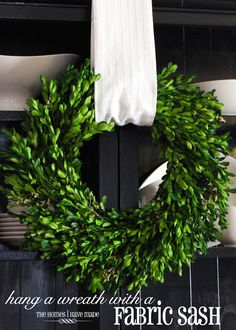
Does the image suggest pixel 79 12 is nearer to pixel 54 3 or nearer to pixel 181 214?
pixel 54 3

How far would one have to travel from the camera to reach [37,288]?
1951 mm

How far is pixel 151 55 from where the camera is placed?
170 cm

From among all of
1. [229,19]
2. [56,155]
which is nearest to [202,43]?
[229,19]

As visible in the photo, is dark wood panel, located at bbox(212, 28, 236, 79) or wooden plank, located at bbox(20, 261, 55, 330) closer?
wooden plank, located at bbox(20, 261, 55, 330)

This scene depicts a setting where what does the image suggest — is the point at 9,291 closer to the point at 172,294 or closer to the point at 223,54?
the point at 172,294

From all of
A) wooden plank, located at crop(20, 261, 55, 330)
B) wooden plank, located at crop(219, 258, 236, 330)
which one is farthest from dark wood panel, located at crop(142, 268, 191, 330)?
wooden plank, located at crop(20, 261, 55, 330)

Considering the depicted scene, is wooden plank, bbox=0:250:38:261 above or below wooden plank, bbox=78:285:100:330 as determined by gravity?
above

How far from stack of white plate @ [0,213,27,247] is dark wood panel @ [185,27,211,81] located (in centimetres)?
72

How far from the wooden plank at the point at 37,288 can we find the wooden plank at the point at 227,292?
514 mm

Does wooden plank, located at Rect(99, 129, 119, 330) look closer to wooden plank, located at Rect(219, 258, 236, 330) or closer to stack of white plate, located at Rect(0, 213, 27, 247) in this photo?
stack of white plate, located at Rect(0, 213, 27, 247)

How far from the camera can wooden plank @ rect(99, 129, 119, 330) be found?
1.68 meters

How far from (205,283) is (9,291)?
0.59 m

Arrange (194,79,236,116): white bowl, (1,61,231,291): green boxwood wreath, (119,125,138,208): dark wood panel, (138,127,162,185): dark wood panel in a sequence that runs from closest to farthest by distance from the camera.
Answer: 1. (1,61,231,291): green boxwood wreath
2. (119,125,138,208): dark wood panel
3. (194,79,236,116): white bowl
4. (138,127,162,185): dark wood panel

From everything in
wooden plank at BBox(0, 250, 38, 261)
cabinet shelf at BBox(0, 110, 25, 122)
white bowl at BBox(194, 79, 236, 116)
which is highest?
white bowl at BBox(194, 79, 236, 116)
